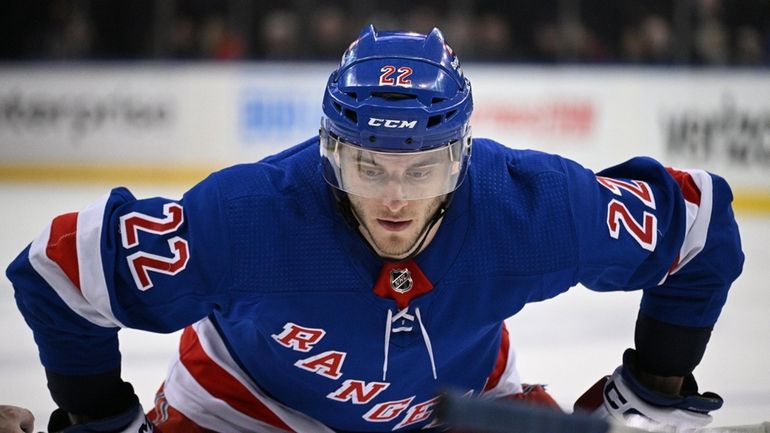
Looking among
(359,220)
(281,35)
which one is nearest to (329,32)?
(281,35)

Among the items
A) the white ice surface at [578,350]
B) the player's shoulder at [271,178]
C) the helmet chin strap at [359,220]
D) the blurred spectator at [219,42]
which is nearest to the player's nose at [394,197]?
the helmet chin strap at [359,220]

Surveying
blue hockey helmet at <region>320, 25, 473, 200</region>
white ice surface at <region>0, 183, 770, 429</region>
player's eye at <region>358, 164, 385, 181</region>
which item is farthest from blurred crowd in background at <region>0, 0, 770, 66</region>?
player's eye at <region>358, 164, 385, 181</region>

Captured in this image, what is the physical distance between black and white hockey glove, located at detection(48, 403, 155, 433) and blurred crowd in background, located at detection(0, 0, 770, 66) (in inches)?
251

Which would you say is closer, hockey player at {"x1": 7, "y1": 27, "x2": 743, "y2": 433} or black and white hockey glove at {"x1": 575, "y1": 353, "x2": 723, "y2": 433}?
hockey player at {"x1": 7, "y1": 27, "x2": 743, "y2": 433}

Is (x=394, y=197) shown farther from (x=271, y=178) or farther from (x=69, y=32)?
(x=69, y=32)

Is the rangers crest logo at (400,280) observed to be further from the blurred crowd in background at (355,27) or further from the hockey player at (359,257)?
Answer: the blurred crowd in background at (355,27)

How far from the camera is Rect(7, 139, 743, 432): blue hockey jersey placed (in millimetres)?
2270

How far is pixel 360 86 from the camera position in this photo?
2311 millimetres

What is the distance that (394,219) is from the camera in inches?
90.0

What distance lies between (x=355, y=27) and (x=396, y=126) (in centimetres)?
674

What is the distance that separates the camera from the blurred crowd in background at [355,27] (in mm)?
8594

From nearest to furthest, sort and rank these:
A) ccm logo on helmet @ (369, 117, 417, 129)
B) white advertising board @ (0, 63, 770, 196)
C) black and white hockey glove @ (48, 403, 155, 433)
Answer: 1. ccm logo on helmet @ (369, 117, 417, 129)
2. black and white hockey glove @ (48, 403, 155, 433)
3. white advertising board @ (0, 63, 770, 196)

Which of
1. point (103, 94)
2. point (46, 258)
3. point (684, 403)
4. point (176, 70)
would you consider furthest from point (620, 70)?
point (46, 258)

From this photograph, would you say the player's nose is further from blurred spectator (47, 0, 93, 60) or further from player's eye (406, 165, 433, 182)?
blurred spectator (47, 0, 93, 60)
